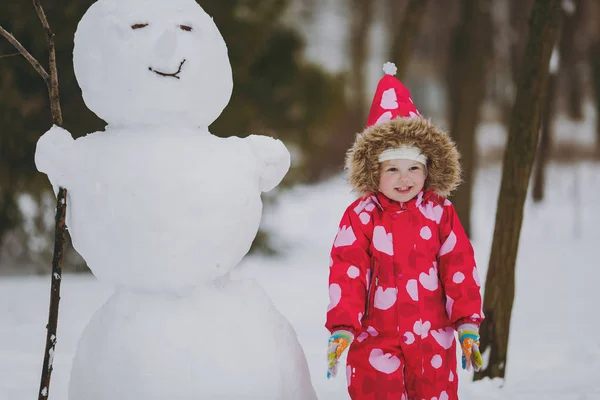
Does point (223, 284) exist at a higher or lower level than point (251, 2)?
lower

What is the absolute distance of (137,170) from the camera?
2148 millimetres

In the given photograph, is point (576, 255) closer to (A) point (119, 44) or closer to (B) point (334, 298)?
(B) point (334, 298)

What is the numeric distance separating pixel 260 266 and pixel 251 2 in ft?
9.18

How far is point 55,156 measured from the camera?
226cm

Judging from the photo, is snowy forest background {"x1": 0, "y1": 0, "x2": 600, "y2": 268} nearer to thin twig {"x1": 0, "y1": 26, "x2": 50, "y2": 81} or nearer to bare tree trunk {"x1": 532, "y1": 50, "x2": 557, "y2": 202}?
bare tree trunk {"x1": 532, "y1": 50, "x2": 557, "y2": 202}

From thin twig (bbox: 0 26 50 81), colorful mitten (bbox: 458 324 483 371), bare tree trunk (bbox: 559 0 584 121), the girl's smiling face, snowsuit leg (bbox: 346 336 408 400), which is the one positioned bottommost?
snowsuit leg (bbox: 346 336 408 400)

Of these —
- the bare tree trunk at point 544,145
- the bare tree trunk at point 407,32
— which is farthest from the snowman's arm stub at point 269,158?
the bare tree trunk at point 544,145

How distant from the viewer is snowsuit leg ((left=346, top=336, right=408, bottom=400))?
2.26 metres

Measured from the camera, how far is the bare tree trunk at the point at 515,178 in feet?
10.3

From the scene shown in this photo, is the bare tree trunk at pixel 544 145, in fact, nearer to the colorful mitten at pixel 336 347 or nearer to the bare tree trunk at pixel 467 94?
the bare tree trunk at pixel 467 94

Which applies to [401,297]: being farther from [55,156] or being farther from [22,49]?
[22,49]

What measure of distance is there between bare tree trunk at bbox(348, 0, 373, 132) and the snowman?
44.4 feet

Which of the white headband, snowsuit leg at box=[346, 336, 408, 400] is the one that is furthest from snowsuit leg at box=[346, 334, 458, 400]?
the white headband

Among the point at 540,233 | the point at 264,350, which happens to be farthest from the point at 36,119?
the point at 540,233
